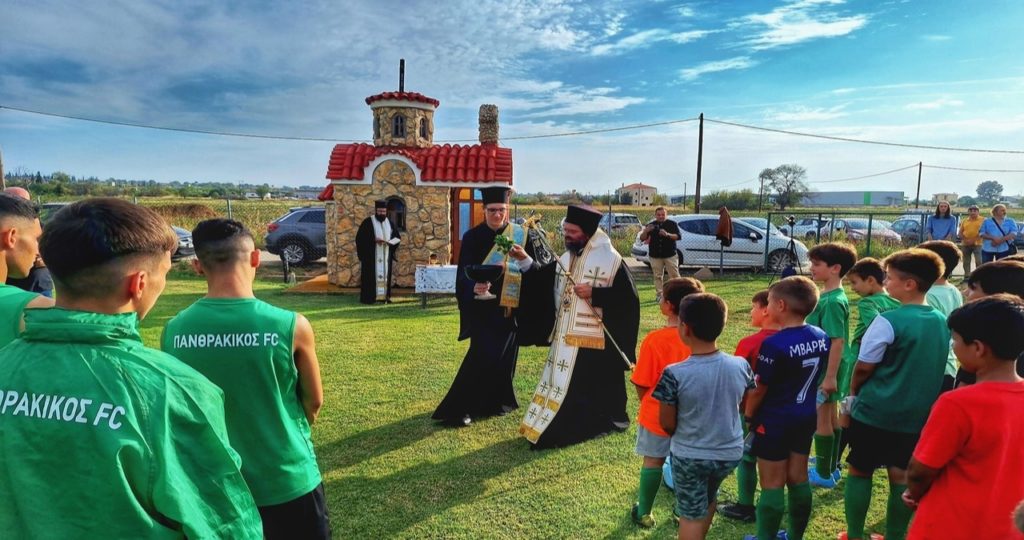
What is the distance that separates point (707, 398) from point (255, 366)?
1907mm

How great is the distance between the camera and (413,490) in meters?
3.99

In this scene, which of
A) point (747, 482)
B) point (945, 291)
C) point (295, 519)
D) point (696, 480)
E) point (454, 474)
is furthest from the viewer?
point (454, 474)

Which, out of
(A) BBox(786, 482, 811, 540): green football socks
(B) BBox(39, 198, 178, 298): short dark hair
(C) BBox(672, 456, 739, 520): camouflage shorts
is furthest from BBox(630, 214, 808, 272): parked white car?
(B) BBox(39, 198, 178, 298): short dark hair

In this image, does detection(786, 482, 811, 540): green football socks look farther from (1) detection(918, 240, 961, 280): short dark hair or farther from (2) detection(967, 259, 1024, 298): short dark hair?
(1) detection(918, 240, 961, 280): short dark hair

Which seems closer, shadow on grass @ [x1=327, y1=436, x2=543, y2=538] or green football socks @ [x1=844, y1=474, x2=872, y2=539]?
green football socks @ [x1=844, y1=474, x2=872, y2=539]

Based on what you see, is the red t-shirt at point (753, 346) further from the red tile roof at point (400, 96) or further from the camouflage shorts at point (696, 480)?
the red tile roof at point (400, 96)

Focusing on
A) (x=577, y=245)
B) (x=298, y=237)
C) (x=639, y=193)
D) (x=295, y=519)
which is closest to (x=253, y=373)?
(x=295, y=519)

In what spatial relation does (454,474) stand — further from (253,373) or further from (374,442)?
(253,373)

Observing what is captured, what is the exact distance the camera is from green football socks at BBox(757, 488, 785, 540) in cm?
300

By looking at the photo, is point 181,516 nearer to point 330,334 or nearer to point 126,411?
point 126,411

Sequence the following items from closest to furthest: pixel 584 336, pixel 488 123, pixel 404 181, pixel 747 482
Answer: pixel 747 482 < pixel 584 336 < pixel 404 181 < pixel 488 123

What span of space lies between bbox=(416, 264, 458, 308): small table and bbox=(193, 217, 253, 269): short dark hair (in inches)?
335

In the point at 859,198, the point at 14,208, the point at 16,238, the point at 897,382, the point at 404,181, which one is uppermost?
the point at 859,198

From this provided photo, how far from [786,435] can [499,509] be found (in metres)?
1.80
